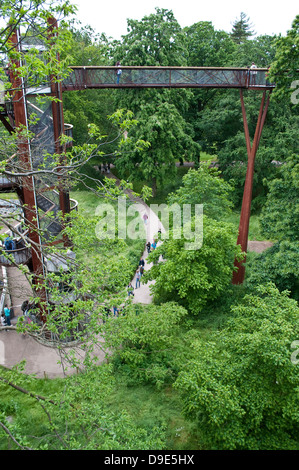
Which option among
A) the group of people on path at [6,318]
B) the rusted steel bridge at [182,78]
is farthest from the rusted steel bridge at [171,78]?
the group of people on path at [6,318]

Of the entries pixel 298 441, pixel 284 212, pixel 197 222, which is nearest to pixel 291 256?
pixel 284 212

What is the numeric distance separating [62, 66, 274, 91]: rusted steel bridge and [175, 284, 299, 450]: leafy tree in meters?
10.7

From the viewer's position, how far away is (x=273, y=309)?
9.84m

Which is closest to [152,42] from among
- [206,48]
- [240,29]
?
[206,48]

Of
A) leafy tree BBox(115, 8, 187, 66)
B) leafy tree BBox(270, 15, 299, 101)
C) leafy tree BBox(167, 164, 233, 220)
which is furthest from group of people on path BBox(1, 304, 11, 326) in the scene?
leafy tree BBox(115, 8, 187, 66)

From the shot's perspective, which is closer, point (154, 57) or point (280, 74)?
point (280, 74)

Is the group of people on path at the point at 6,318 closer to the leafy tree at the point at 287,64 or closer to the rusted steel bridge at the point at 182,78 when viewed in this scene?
the rusted steel bridge at the point at 182,78

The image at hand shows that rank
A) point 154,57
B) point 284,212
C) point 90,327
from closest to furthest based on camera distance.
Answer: point 90,327 → point 284,212 → point 154,57

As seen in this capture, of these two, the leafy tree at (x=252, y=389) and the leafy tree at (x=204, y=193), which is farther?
the leafy tree at (x=204, y=193)

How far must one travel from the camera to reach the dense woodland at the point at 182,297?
792 centimetres

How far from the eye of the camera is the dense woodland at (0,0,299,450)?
792cm

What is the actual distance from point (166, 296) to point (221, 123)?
51.0ft

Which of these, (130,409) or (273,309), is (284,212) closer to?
(273,309)

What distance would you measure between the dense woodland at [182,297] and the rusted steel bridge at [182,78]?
1619mm
